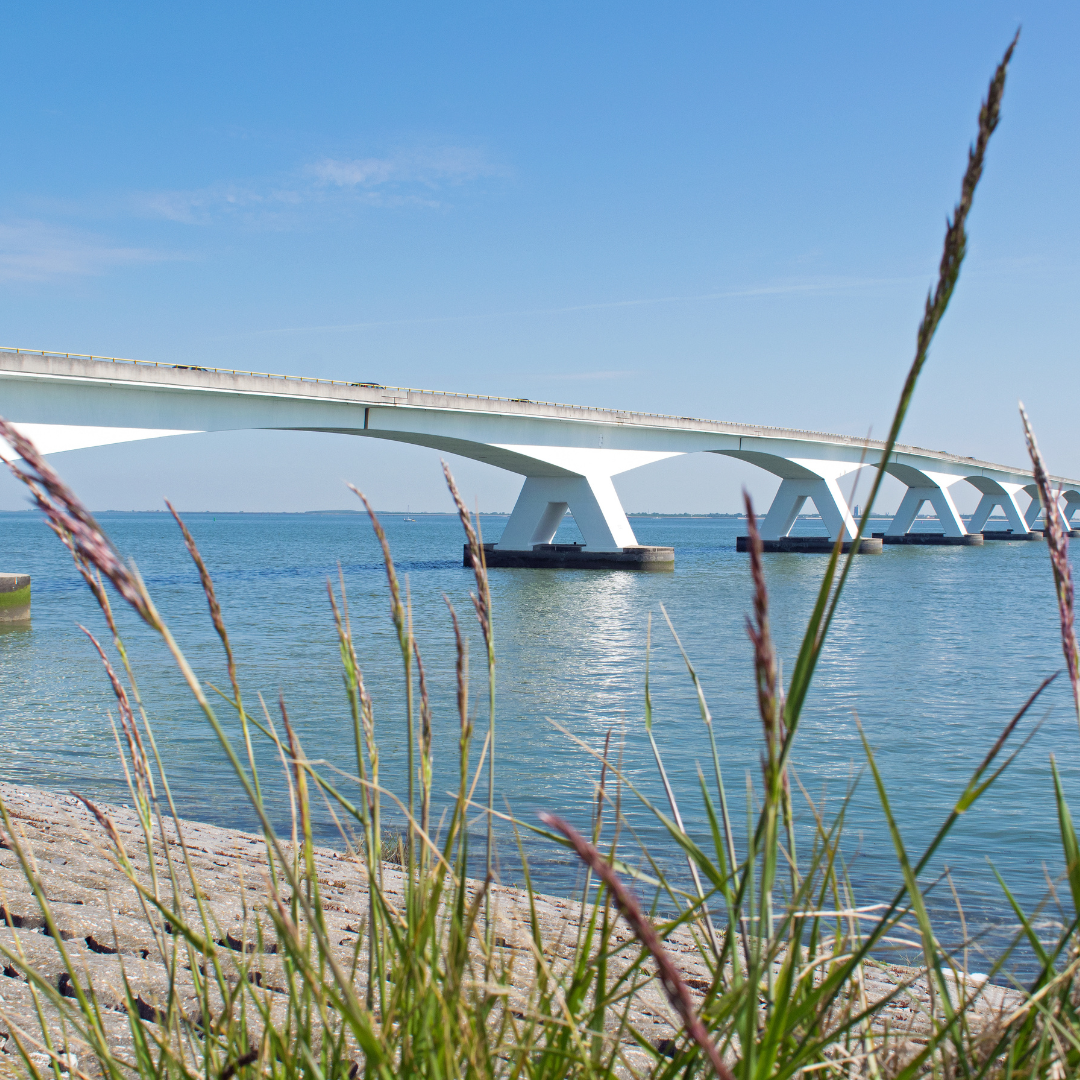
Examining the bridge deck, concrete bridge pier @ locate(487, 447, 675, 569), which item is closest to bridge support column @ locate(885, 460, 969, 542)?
the bridge deck

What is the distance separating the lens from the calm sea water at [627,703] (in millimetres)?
7477

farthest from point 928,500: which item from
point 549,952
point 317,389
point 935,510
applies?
point 549,952

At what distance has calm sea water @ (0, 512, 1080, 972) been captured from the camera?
24.5ft

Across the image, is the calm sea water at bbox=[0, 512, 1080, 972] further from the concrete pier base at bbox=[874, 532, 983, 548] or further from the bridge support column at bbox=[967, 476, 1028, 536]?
the bridge support column at bbox=[967, 476, 1028, 536]

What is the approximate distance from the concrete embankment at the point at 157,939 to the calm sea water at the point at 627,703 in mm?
713

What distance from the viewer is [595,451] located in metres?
39.3

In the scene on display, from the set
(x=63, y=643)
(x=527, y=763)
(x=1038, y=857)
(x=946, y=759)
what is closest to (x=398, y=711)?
(x=527, y=763)

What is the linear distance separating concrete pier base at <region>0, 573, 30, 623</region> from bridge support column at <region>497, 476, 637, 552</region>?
20.0 m

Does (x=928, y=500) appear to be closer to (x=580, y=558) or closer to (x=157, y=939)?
(x=580, y=558)

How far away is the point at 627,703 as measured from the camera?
12.5 m

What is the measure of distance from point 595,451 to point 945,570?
15.4 metres

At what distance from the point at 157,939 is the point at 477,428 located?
108 ft

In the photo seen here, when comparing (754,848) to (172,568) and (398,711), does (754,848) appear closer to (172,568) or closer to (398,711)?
(398,711)

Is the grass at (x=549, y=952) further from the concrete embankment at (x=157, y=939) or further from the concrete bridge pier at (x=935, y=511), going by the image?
the concrete bridge pier at (x=935, y=511)
